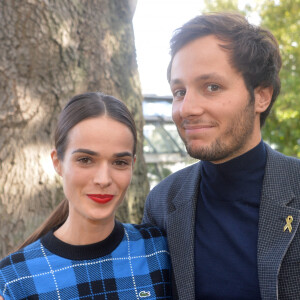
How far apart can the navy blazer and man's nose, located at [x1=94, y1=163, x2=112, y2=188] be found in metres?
A: 0.57

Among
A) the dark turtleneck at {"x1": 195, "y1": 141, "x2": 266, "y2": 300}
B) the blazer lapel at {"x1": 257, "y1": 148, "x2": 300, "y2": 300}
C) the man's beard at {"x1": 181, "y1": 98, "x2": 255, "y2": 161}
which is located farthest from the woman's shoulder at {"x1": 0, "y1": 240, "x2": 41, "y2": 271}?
the blazer lapel at {"x1": 257, "y1": 148, "x2": 300, "y2": 300}

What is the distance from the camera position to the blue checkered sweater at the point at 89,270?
2039mm

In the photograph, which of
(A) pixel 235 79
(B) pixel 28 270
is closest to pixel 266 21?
(A) pixel 235 79

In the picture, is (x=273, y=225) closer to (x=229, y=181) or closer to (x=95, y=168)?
(x=229, y=181)

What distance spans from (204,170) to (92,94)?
0.80 meters

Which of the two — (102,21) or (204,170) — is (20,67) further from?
(204,170)

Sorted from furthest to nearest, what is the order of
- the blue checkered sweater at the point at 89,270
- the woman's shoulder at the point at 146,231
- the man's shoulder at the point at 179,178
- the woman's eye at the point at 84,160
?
the man's shoulder at the point at 179,178, the woman's shoulder at the point at 146,231, the woman's eye at the point at 84,160, the blue checkered sweater at the point at 89,270

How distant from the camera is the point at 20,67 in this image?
288cm

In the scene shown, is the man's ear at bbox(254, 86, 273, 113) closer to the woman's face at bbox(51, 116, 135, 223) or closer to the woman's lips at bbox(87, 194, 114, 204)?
the woman's face at bbox(51, 116, 135, 223)

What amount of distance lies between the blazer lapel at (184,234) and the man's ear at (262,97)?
0.51m

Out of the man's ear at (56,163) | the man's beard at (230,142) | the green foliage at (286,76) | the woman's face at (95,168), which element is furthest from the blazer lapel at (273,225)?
the green foliage at (286,76)

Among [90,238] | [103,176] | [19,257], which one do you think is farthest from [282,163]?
[19,257]

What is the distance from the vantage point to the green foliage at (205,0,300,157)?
1159 centimetres

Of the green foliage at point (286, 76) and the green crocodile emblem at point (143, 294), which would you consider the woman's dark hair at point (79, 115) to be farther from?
the green foliage at point (286, 76)
